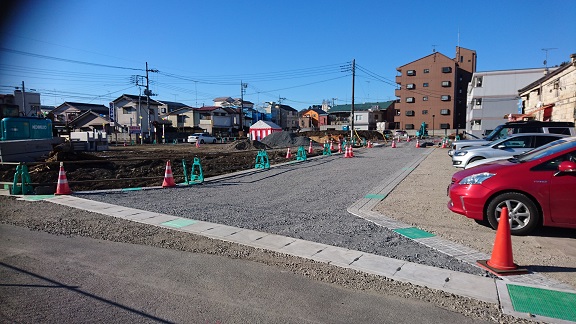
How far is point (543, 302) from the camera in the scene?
3.44 metres

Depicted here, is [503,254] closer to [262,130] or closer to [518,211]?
[518,211]

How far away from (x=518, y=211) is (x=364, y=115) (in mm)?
77885

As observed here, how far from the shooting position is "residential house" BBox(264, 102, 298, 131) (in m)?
106

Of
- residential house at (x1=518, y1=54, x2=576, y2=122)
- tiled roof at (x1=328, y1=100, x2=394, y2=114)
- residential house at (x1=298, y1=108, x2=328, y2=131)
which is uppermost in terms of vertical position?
tiled roof at (x1=328, y1=100, x2=394, y2=114)

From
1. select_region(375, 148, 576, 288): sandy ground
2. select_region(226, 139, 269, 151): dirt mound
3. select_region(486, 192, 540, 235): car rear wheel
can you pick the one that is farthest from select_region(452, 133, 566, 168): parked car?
select_region(226, 139, 269, 151): dirt mound

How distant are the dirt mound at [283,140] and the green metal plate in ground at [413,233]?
1232 inches

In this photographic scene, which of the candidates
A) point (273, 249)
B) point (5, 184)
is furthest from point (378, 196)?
point (5, 184)

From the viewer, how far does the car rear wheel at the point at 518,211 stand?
5.32 metres

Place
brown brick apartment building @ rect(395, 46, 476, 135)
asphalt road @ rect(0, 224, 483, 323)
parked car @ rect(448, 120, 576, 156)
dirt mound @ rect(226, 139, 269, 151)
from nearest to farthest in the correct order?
asphalt road @ rect(0, 224, 483, 323)
parked car @ rect(448, 120, 576, 156)
dirt mound @ rect(226, 139, 269, 151)
brown brick apartment building @ rect(395, 46, 476, 135)

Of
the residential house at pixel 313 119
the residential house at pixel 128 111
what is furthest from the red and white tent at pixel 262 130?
the residential house at pixel 313 119

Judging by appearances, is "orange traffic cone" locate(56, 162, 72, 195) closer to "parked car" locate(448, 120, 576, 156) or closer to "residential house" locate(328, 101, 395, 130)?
"parked car" locate(448, 120, 576, 156)

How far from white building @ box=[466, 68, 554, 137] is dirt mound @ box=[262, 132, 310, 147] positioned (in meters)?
25.3

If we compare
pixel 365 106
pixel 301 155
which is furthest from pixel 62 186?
pixel 365 106

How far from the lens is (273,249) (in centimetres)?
512
